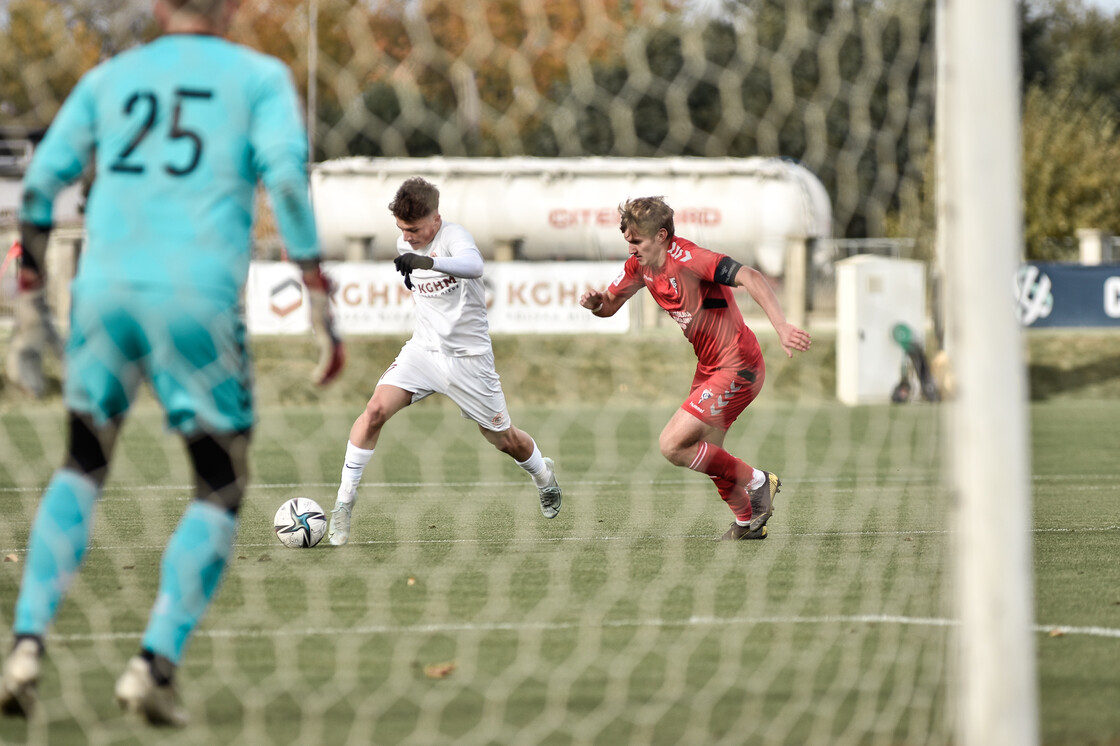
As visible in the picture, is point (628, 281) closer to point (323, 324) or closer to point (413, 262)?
point (413, 262)

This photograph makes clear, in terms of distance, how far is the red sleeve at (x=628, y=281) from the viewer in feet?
22.1

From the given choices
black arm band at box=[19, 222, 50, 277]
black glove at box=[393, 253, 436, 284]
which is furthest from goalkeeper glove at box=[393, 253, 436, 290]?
black arm band at box=[19, 222, 50, 277]

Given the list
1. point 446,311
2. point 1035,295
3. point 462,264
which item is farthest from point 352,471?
point 1035,295

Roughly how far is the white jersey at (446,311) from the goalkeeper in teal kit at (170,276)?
339cm

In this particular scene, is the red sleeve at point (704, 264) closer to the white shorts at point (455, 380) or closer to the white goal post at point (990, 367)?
the white shorts at point (455, 380)

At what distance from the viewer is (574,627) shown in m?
4.75

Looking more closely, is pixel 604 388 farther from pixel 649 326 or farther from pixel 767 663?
pixel 767 663

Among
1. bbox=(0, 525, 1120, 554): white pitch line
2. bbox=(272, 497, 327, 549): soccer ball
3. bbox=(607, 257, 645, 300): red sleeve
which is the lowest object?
bbox=(0, 525, 1120, 554): white pitch line

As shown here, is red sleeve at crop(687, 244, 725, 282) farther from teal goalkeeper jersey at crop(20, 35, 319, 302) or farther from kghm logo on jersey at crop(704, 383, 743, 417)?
teal goalkeeper jersey at crop(20, 35, 319, 302)

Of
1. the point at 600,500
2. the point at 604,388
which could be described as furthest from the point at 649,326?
the point at 600,500

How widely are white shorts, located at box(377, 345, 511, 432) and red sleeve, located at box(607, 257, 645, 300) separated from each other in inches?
32.0

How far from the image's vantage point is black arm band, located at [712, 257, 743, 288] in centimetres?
638

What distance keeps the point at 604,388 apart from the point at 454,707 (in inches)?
544

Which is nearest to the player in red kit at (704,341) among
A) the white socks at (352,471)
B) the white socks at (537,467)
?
the white socks at (537,467)
